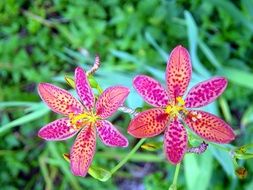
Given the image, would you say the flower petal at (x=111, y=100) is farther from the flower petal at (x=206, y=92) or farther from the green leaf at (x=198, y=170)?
the green leaf at (x=198, y=170)

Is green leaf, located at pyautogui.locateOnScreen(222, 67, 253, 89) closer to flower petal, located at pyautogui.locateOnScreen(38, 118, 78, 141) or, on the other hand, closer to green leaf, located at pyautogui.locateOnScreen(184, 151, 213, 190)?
green leaf, located at pyautogui.locateOnScreen(184, 151, 213, 190)

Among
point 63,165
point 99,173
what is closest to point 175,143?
point 99,173

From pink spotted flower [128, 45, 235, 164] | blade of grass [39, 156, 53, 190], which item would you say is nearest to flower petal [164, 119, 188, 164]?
pink spotted flower [128, 45, 235, 164]

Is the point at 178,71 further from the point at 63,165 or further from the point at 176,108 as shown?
the point at 63,165

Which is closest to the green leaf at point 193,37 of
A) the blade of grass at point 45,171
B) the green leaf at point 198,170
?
the green leaf at point 198,170

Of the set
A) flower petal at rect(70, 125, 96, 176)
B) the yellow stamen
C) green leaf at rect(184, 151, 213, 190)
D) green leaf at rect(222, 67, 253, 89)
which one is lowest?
green leaf at rect(184, 151, 213, 190)
